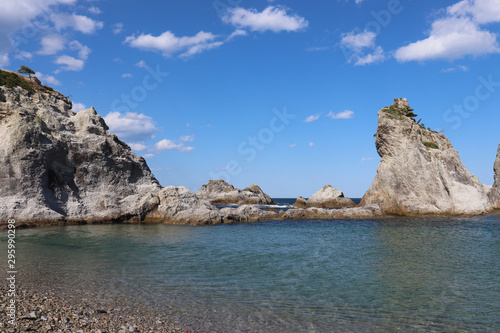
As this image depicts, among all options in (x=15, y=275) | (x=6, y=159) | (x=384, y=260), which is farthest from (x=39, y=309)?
(x=6, y=159)

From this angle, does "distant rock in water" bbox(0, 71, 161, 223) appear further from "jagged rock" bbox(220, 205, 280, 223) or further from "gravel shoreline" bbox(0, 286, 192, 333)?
"gravel shoreline" bbox(0, 286, 192, 333)

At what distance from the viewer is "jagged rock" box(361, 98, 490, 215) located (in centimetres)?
5303

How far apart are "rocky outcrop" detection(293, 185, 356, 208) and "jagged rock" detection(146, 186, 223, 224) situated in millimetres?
53236

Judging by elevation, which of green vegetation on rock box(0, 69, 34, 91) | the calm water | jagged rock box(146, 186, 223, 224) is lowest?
the calm water

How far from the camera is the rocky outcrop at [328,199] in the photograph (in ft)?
290

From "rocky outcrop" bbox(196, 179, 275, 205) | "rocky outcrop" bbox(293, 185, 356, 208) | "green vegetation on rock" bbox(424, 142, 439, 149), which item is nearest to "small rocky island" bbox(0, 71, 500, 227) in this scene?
"green vegetation on rock" bbox(424, 142, 439, 149)

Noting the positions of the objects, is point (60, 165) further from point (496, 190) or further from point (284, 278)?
point (496, 190)

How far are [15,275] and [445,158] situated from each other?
6079cm

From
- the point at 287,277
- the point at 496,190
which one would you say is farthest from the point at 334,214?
the point at 496,190

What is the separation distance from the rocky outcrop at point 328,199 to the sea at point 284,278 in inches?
2302

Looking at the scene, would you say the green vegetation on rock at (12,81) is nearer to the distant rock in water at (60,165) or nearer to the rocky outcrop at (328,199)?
the distant rock in water at (60,165)

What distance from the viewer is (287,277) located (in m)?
16.3

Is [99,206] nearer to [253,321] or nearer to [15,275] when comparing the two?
[15,275]

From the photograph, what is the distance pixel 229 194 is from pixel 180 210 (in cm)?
6632
